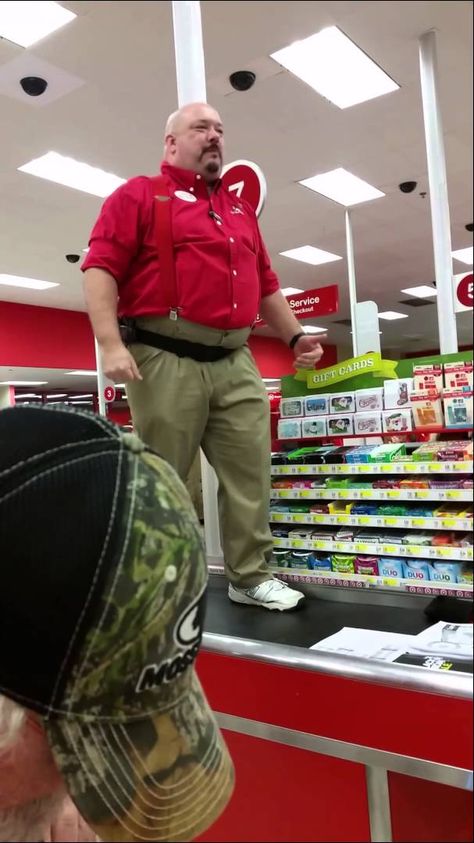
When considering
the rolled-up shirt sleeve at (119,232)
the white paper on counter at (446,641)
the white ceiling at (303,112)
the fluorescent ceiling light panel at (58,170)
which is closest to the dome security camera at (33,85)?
the white ceiling at (303,112)

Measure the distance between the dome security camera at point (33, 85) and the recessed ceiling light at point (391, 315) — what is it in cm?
71

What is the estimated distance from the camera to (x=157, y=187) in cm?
88

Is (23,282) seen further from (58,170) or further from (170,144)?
(170,144)

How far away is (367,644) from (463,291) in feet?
2.16

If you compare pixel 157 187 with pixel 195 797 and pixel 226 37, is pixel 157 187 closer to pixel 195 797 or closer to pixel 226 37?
pixel 226 37

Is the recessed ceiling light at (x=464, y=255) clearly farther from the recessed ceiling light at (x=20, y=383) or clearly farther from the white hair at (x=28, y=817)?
the recessed ceiling light at (x=20, y=383)

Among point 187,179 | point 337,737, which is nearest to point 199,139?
point 187,179

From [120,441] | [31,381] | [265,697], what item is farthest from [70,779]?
[31,381]

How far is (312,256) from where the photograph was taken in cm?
135

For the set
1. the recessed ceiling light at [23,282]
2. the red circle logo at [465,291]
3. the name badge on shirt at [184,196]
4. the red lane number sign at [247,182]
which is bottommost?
the red circle logo at [465,291]

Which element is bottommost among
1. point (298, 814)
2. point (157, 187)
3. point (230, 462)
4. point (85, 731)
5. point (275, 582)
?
point (298, 814)

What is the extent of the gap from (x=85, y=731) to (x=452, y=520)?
32.7 inches

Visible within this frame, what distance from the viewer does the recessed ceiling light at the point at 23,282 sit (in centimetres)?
352

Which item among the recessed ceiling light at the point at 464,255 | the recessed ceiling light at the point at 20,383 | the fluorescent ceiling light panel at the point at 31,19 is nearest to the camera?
the fluorescent ceiling light panel at the point at 31,19
